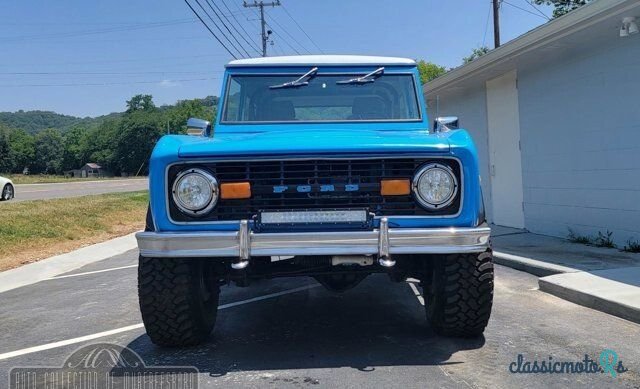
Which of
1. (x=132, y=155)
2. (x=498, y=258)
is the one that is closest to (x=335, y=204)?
(x=498, y=258)

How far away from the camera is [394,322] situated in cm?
493

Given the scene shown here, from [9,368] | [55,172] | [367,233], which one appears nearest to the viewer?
[367,233]

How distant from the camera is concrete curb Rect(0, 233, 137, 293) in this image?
822cm

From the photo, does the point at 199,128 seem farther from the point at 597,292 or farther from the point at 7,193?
the point at 7,193

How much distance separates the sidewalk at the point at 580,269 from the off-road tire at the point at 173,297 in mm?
3515

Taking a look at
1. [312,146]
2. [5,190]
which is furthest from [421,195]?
[5,190]

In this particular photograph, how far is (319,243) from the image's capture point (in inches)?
141

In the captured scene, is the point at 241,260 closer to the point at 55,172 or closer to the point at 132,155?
the point at 132,155

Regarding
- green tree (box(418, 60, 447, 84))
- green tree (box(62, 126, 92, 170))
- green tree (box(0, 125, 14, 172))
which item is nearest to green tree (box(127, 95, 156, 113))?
green tree (box(62, 126, 92, 170))

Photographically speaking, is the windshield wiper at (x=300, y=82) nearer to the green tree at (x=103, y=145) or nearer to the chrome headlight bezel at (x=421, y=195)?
the chrome headlight bezel at (x=421, y=195)

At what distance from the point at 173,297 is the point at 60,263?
6.70m

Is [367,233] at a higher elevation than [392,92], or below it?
below

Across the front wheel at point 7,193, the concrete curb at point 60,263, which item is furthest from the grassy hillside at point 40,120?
the concrete curb at point 60,263

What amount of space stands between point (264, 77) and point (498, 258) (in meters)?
4.40
